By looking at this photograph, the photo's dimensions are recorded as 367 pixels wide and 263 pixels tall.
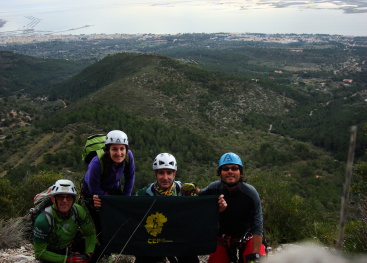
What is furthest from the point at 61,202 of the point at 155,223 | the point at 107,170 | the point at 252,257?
the point at 252,257

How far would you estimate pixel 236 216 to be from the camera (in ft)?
12.9

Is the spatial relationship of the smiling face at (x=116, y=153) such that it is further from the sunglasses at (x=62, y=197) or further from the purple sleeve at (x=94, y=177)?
the sunglasses at (x=62, y=197)

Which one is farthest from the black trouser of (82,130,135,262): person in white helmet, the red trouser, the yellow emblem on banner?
the red trouser

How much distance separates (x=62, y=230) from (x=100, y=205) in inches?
22.4

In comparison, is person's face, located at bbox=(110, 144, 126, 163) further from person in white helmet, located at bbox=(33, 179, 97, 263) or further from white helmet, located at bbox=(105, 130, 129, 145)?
person in white helmet, located at bbox=(33, 179, 97, 263)

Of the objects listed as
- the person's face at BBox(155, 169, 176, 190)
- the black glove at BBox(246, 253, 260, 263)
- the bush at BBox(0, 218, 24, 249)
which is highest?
the person's face at BBox(155, 169, 176, 190)

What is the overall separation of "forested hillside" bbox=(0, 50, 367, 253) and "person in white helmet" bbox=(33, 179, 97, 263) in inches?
159

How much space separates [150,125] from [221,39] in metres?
172

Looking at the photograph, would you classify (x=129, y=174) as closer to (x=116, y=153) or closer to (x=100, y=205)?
(x=116, y=153)

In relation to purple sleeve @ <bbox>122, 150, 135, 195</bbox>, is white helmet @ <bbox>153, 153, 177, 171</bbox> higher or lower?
higher

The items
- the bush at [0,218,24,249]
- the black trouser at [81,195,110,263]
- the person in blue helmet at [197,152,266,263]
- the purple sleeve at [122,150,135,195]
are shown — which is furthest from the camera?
the bush at [0,218,24,249]

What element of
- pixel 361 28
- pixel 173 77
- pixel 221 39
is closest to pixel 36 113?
pixel 173 77

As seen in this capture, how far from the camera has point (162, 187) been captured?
4.09 metres

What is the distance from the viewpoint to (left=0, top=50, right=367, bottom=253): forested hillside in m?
9.88
